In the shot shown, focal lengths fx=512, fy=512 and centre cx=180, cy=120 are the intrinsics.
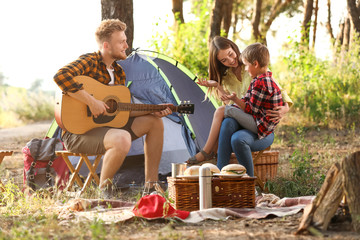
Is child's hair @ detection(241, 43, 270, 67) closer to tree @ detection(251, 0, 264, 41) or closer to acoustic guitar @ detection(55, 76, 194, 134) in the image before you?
acoustic guitar @ detection(55, 76, 194, 134)

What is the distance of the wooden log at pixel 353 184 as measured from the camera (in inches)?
107

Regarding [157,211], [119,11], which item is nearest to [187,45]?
[119,11]

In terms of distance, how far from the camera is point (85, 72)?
449 cm

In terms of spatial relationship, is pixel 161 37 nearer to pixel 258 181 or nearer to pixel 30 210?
pixel 258 181

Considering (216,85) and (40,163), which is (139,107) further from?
(40,163)

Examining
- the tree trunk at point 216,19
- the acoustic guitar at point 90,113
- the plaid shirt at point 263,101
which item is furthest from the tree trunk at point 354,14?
the plaid shirt at point 263,101

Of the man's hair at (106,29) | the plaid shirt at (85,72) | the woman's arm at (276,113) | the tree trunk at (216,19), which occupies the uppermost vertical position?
the tree trunk at (216,19)

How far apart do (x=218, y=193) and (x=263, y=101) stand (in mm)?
990

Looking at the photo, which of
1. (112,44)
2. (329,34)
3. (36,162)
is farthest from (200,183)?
(329,34)

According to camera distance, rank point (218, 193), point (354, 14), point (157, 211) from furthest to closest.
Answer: point (354, 14)
point (218, 193)
point (157, 211)

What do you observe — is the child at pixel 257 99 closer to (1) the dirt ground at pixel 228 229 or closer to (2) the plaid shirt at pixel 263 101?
(2) the plaid shirt at pixel 263 101

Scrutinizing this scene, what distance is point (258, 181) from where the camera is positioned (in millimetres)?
4426

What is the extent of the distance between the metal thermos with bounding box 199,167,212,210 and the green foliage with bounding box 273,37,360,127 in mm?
5414

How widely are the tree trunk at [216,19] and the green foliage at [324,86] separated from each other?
4.60 feet
